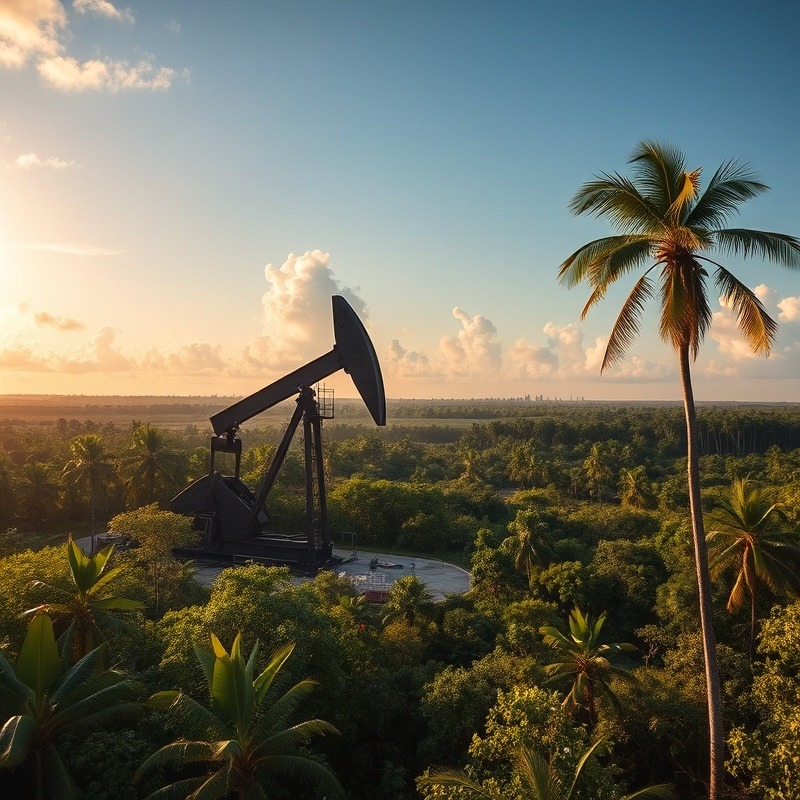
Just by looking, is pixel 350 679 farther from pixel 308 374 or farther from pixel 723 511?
pixel 308 374

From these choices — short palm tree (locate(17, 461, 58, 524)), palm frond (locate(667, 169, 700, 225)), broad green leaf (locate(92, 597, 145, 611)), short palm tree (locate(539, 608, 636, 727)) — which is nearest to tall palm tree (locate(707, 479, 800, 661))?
short palm tree (locate(539, 608, 636, 727))

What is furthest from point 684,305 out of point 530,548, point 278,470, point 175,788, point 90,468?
point 90,468

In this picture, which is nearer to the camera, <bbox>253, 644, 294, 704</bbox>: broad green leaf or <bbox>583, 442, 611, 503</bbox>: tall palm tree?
<bbox>253, 644, 294, 704</bbox>: broad green leaf

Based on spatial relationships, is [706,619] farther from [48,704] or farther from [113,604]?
[113,604]

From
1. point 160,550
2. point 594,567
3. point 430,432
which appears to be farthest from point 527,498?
point 430,432

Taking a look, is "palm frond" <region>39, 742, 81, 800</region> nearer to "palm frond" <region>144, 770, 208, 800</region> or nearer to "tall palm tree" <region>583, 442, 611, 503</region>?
"palm frond" <region>144, 770, 208, 800</region>

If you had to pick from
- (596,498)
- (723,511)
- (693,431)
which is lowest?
(596,498)
